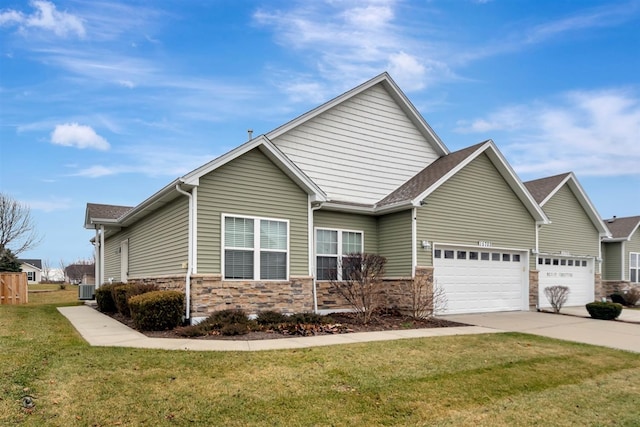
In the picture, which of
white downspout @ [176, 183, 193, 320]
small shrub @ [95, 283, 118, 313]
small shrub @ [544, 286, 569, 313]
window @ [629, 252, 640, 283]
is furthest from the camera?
window @ [629, 252, 640, 283]

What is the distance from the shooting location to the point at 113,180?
70.5 ft

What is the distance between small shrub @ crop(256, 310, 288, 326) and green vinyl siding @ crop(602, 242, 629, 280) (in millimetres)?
21838

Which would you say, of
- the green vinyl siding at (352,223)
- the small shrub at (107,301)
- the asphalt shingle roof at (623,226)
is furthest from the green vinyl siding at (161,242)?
the asphalt shingle roof at (623,226)

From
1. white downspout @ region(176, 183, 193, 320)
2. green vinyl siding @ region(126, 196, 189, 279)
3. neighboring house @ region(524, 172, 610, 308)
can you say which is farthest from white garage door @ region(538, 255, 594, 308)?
green vinyl siding @ region(126, 196, 189, 279)

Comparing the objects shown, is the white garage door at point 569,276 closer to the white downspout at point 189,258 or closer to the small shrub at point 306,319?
the small shrub at point 306,319

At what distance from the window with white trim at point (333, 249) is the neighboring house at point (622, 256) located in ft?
57.2

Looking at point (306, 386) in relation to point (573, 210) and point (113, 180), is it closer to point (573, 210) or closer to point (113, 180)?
point (113, 180)

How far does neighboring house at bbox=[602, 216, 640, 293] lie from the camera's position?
25.8 metres

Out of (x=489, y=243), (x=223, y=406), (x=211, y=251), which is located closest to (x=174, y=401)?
(x=223, y=406)

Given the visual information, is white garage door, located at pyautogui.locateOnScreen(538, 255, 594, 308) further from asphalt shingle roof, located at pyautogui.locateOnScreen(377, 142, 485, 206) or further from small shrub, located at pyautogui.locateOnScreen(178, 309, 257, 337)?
small shrub, located at pyautogui.locateOnScreen(178, 309, 257, 337)

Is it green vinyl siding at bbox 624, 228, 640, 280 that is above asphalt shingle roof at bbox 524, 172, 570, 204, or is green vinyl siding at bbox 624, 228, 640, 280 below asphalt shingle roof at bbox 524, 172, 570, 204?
below

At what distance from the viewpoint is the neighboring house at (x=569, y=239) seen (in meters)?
20.6

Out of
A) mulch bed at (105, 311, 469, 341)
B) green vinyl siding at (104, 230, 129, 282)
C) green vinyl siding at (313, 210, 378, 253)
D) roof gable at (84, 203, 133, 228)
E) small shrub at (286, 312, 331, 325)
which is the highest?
roof gable at (84, 203, 133, 228)

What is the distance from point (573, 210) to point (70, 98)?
2146cm
